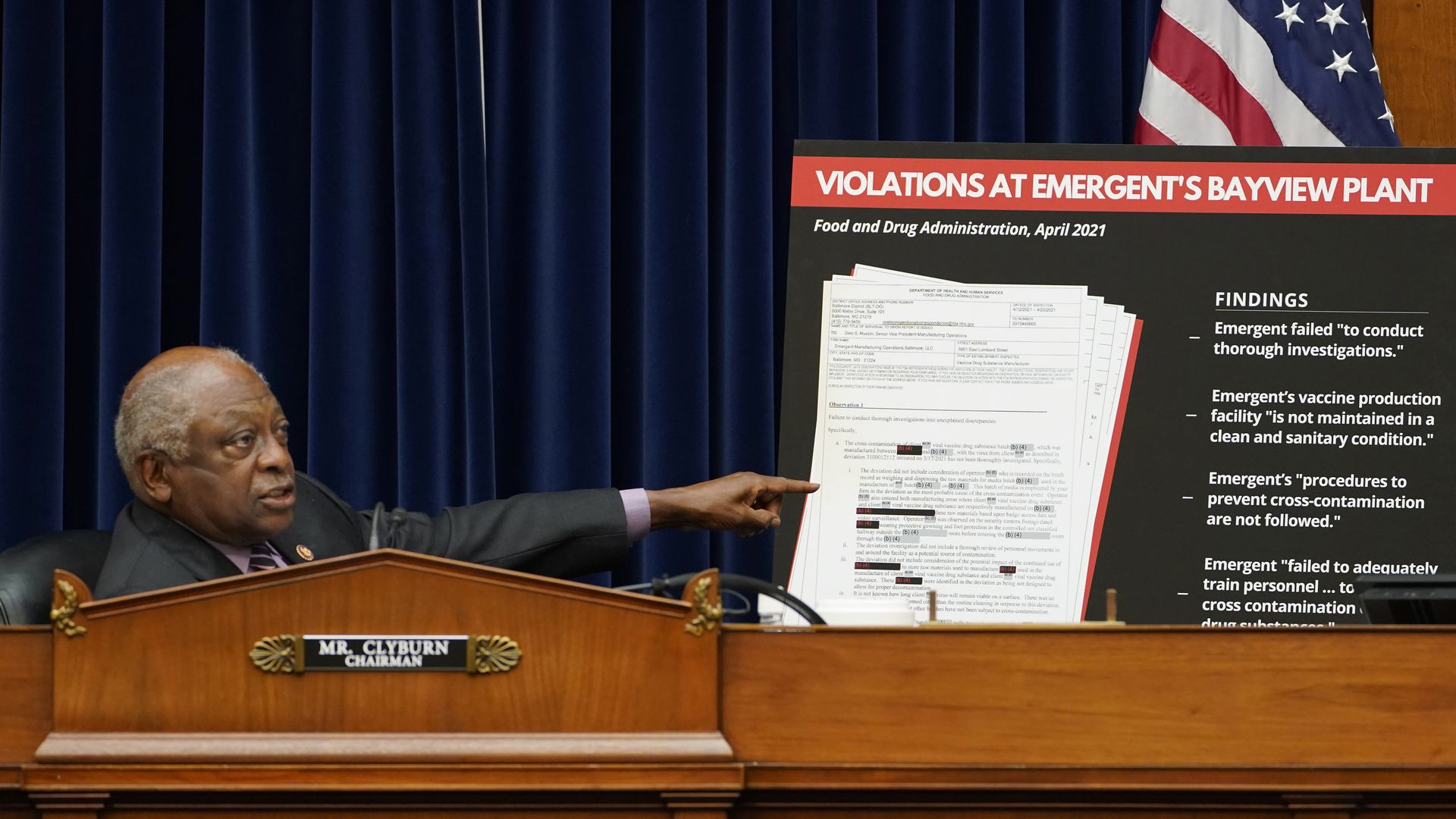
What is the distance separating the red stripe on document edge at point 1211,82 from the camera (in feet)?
10.2

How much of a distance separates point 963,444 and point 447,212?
1.32 metres

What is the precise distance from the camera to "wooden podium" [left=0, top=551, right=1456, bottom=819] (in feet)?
4.55

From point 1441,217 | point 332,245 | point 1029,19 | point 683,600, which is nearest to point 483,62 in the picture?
point 332,245

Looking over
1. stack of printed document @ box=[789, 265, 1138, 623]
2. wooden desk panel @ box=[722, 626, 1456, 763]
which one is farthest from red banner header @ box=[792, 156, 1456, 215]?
wooden desk panel @ box=[722, 626, 1456, 763]

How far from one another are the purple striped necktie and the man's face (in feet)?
0.24

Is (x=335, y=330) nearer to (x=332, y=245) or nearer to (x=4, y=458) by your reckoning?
(x=332, y=245)

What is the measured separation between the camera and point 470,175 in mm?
3207

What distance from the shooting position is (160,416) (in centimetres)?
210

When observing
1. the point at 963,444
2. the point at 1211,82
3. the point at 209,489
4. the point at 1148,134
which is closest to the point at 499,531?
the point at 209,489

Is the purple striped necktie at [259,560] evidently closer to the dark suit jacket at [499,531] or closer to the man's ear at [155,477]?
the dark suit jacket at [499,531]

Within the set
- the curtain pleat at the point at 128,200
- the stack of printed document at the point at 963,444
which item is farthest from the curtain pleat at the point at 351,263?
the stack of printed document at the point at 963,444

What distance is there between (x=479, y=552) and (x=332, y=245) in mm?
1063

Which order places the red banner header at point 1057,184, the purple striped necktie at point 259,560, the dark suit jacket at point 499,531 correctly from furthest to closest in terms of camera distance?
the red banner header at point 1057,184 < the dark suit jacket at point 499,531 < the purple striped necktie at point 259,560

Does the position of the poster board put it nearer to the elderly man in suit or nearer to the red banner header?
the red banner header
